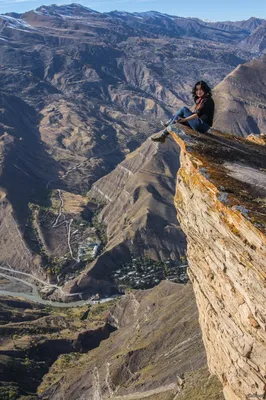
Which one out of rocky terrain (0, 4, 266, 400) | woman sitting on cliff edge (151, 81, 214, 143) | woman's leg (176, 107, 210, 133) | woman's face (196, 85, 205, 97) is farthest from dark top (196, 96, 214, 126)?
rocky terrain (0, 4, 266, 400)

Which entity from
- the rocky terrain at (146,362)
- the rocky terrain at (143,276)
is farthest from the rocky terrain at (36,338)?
the rocky terrain at (146,362)

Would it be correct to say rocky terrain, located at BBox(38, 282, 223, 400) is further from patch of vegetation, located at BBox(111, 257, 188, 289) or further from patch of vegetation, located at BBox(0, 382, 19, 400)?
patch of vegetation, located at BBox(111, 257, 188, 289)

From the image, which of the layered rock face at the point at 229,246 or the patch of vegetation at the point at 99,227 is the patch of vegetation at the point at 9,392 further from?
the patch of vegetation at the point at 99,227

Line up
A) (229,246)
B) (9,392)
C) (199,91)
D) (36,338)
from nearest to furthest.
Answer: (229,246) → (199,91) → (9,392) → (36,338)

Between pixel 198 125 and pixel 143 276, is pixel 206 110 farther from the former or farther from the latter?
pixel 143 276

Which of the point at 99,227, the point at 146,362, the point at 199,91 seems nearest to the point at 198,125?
the point at 199,91

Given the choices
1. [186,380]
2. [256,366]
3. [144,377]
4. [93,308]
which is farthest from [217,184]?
[93,308]
